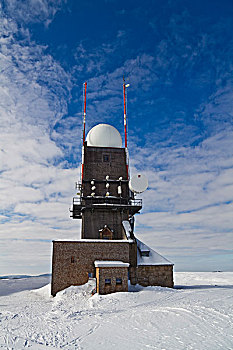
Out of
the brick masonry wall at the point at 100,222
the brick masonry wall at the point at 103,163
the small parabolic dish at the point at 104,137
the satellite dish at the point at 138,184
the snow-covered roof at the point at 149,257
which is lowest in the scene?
the snow-covered roof at the point at 149,257

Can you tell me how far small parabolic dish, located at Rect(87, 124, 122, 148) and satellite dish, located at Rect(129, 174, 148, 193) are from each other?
7.18 m

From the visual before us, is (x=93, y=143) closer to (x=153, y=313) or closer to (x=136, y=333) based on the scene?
(x=153, y=313)

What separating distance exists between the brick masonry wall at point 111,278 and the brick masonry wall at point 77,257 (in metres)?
2.60

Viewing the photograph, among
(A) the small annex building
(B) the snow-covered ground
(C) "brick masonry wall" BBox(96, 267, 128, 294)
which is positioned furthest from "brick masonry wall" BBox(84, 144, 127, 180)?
(B) the snow-covered ground

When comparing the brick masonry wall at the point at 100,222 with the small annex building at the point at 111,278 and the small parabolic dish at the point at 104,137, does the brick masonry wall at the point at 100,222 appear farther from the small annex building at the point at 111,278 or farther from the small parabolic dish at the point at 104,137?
the small parabolic dish at the point at 104,137

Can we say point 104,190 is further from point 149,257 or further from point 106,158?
point 149,257

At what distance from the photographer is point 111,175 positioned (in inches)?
1257

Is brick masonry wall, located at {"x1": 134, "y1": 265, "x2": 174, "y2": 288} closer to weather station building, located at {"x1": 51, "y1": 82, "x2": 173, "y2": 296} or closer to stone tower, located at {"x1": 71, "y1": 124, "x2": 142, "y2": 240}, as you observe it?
weather station building, located at {"x1": 51, "y1": 82, "x2": 173, "y2": 296}

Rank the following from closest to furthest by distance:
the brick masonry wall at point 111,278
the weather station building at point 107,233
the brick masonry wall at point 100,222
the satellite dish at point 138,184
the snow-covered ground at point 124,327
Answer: the snow-covered ground at point 124,327 < the brick masonry wall at point 111,278 < the weather station building at point 107,233 < the brick masonry wall at point 100,222 < the satellite dish at point 138,184

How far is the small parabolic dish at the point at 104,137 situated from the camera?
112 ft

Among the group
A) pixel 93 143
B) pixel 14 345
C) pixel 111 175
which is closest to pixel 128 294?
pixel 14 345

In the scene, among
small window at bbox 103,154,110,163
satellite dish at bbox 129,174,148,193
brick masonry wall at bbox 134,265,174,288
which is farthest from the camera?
small window at bbox 103,154,110,163

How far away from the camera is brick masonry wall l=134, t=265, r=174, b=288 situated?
2562 cm

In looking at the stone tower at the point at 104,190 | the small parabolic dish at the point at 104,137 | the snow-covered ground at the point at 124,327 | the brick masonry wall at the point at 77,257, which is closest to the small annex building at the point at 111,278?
the brick masonry wall at the point at 77,257
